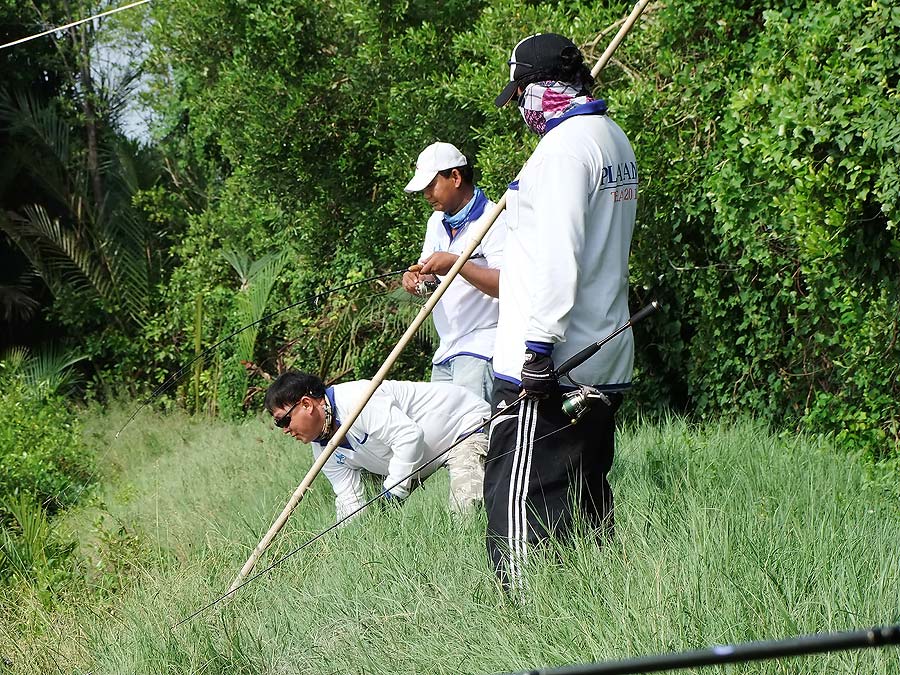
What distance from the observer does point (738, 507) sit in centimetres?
395

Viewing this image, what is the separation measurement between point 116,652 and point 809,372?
4.06 meters

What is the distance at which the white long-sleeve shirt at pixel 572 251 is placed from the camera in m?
3.19

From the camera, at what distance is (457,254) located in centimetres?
507

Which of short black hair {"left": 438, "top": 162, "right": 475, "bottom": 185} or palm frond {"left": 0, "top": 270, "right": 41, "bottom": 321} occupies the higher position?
short black hair {"left": 438, "top": 162, "right": 475, "bottom": 185}

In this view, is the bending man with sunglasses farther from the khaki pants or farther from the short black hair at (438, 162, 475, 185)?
the short black hair at (438, 162, 475, 185)

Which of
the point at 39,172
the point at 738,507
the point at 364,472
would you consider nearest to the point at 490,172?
the point at 364,472

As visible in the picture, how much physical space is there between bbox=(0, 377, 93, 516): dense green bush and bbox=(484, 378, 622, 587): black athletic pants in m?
4.25

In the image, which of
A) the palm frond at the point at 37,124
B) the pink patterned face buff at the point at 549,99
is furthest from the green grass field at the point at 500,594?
the palm frond at the point at 37,124

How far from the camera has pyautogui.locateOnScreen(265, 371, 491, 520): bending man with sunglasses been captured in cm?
477

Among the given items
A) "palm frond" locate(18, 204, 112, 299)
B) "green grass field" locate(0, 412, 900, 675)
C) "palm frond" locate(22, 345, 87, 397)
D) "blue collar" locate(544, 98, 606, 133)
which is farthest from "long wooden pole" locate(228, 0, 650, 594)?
"palm frond" locate(18, 204, 112, 299)

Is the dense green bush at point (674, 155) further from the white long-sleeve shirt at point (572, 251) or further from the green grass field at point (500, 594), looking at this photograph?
the white long-sleeve shirt at point (572, 251)

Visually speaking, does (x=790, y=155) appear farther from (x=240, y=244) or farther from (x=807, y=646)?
(x=240, y=244)

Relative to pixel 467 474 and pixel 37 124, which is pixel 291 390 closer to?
pixel 467 474

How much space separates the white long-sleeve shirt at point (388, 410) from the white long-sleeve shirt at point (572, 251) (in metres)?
1.54
